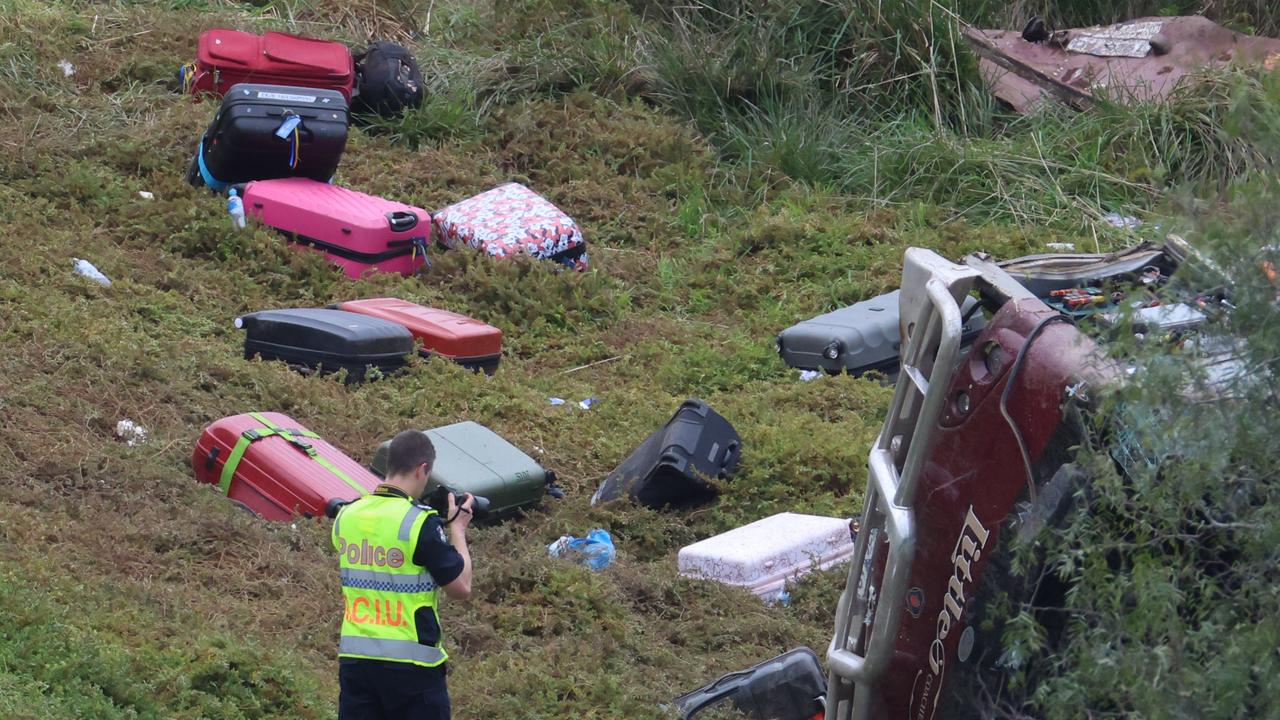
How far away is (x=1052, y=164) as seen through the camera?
33.6 feet

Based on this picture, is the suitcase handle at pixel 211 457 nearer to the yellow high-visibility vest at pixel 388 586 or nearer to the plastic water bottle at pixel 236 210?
the yellow high-visibility vest at pixel 388 586

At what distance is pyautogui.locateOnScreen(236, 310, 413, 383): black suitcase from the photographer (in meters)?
7.27

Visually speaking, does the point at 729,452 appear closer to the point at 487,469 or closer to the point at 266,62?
the point at 487,469

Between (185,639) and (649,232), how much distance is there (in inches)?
245

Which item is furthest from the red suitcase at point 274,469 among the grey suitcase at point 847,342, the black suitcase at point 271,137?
the black suitcase at point 271,137

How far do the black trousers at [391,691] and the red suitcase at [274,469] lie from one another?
1954 mm

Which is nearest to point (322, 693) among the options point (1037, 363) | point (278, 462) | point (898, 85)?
point (278, 462)

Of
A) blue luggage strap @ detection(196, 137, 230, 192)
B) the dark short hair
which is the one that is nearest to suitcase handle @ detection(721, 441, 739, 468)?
the dark short hair

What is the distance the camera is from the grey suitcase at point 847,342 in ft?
25.8

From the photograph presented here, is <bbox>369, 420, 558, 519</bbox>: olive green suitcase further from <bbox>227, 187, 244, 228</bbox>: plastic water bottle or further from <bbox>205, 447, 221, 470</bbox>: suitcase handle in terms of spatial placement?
<bbox>227, 187, 244, 228</bbox>: plastic water bottle

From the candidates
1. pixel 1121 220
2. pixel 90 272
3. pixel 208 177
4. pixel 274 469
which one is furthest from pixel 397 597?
pixel 1121 220

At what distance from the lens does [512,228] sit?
362 inches

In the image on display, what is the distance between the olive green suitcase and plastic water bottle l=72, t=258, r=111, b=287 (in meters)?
2.51

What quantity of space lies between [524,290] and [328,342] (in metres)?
1.82
